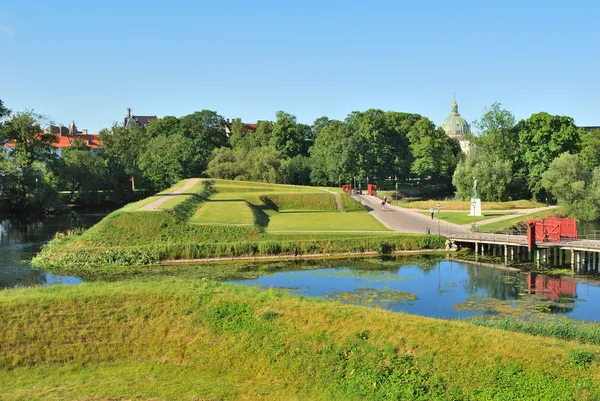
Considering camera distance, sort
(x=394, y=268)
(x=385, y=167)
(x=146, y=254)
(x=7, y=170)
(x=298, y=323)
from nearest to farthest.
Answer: (x=298, y=323), (x=394, y=268), (x=146, y=254), (x=7, y=170), (x=385, y=167)

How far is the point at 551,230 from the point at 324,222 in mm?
22598

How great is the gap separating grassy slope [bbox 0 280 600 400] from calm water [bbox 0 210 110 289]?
45.7 feet

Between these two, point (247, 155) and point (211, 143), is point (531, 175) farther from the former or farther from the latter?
point (211, 143)

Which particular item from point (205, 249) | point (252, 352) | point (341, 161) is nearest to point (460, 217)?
point (205, 249)

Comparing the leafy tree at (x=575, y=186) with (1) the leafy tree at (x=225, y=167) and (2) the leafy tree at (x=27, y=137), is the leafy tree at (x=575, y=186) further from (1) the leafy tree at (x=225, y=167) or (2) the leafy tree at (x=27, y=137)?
(2) the leafy tree at (x=27, y=137)

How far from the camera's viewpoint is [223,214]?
5962 centimetres

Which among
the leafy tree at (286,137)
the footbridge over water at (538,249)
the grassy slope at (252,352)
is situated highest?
the leafy tree at (286,137)

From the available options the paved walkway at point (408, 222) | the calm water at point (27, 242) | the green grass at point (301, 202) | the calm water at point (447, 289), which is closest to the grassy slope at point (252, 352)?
the calm water at point (447, 289)

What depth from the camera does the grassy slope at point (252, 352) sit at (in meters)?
19.5

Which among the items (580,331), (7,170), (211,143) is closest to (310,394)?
(580,331)

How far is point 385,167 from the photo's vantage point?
107312mm

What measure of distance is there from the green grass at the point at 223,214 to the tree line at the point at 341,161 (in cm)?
2928

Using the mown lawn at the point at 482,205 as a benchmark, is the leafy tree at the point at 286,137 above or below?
above

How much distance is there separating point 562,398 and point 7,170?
78776mm
